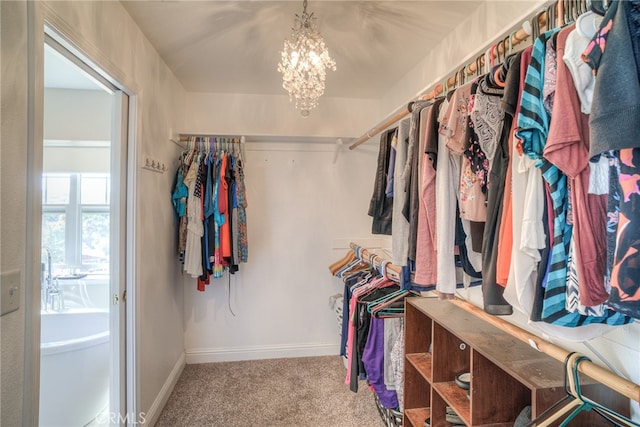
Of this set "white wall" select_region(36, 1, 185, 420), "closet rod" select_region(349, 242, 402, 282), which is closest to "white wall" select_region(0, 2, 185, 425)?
"white wall" select_region(36, 1, 185, 420)

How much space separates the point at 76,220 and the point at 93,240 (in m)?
0.24

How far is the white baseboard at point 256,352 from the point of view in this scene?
104 inches

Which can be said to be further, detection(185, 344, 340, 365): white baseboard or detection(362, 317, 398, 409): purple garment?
detection(185, 344, 340, 365): white baseboard

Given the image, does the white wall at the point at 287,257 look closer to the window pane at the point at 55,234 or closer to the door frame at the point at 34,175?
the window pane at the point at 55,234

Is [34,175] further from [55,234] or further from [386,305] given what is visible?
[55,234]

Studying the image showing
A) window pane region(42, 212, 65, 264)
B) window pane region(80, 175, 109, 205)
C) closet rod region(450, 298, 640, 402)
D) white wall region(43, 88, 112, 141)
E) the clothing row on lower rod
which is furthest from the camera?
window pane region(80, 175, 109, 205)

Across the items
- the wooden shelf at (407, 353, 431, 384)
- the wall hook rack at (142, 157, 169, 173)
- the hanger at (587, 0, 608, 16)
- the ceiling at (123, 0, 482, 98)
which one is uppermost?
Answer: the ceiling at (123, 0, 482, 98)

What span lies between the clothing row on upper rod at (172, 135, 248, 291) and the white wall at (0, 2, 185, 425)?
0.42 ft

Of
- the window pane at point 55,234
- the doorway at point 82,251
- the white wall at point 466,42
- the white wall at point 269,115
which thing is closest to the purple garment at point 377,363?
the white wall at point 466,42

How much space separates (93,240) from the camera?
230cm

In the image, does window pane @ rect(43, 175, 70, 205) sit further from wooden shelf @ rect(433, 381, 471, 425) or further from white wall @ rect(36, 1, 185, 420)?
wooden shelf @ rect(433, 381, 471, 425)

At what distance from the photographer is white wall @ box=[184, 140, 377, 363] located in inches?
106

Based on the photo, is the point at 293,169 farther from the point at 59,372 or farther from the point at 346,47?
the point at 59,372

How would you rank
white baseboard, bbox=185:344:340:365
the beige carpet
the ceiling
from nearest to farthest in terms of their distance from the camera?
the ceiling → the beige carpet → white baseboard, bbox=185:344:340:365
